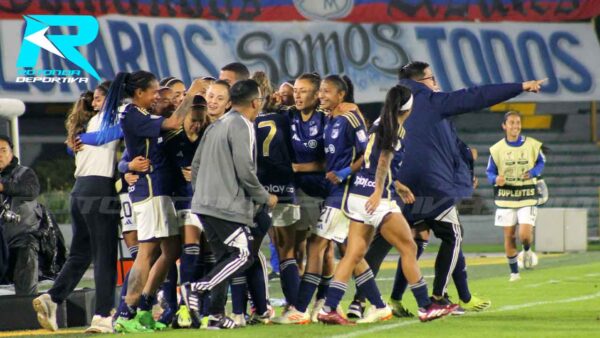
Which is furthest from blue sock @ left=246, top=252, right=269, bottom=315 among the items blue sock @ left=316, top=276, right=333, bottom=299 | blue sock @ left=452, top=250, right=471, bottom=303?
blue sock @ left=452, top=250, right=471, bottom=303

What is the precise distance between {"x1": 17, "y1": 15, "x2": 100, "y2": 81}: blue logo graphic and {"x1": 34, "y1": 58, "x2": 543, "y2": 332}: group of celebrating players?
16.5m

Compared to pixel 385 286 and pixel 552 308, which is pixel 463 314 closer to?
pixel 552 308

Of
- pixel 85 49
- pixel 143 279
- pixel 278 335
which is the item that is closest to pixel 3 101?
pixel 143 279

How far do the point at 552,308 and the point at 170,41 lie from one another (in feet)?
57.7

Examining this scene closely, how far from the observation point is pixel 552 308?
12.4 m

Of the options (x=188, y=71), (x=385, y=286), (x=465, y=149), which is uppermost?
(x=188, y=71)

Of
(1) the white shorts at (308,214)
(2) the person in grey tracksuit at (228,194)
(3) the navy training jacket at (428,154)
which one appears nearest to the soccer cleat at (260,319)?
(1) the white shorts at (308,214)

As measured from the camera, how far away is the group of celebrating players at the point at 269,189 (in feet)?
34.0

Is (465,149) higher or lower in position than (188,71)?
lower

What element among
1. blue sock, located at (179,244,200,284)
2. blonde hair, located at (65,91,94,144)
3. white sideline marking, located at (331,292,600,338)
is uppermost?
blonde hair, located at (65,91,94,144)

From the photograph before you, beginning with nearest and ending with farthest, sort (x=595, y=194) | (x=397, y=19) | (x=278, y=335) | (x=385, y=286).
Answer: (x=278, y=335) < (x=385, y=286) < (x=397, y=19) < (x=595, y=194)

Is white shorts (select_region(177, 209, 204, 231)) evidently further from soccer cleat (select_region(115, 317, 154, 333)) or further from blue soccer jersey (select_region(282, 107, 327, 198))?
blue soccer jersey (select_region(282, 107, 327, 198))

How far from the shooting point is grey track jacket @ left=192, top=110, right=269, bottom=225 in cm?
1027

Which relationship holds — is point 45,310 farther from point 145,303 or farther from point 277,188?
point 277,188
